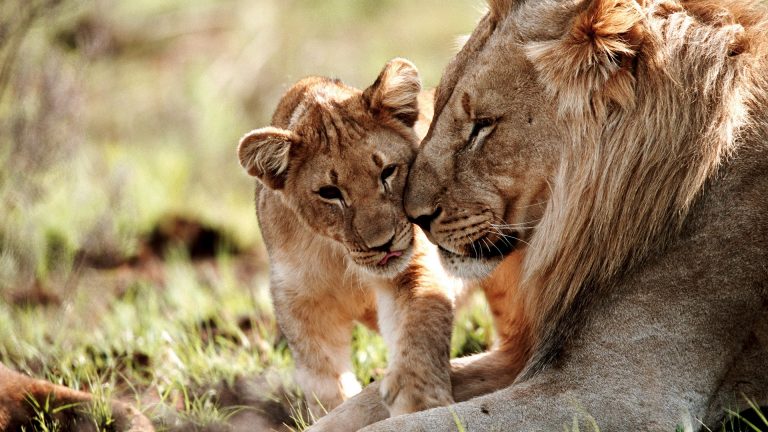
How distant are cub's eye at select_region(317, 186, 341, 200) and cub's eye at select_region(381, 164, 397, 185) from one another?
0.18m

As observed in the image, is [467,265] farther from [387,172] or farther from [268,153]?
[268,153]

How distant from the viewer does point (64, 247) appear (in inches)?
280

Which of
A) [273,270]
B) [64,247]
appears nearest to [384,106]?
[273,270]

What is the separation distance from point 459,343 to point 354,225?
4.72 feet

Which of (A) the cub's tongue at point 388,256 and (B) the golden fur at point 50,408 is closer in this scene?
(A) the cub's tongue at point 388,256

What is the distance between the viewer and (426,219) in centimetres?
388

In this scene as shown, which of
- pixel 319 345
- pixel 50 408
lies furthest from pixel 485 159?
pixel 50 408

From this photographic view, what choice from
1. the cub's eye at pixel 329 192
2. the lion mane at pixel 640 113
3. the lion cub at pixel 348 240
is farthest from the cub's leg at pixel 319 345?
the lion mane at pixel 640 113

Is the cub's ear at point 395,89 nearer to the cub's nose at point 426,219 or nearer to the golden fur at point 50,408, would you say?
the cub's nose at point 426,219

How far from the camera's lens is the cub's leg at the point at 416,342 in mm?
3863

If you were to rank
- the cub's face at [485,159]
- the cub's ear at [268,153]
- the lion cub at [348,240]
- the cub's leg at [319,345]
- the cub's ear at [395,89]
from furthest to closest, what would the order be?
the cub's leg at [319,345] < the cub's ear at [395,89] < the cub's ear at [268,153] < the lion cub at [348,240] < the cub's face at [485,159]

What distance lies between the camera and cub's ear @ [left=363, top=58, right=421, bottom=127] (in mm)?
4254

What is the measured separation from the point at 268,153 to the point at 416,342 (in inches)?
35.2

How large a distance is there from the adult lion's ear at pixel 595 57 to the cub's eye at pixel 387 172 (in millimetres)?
695
